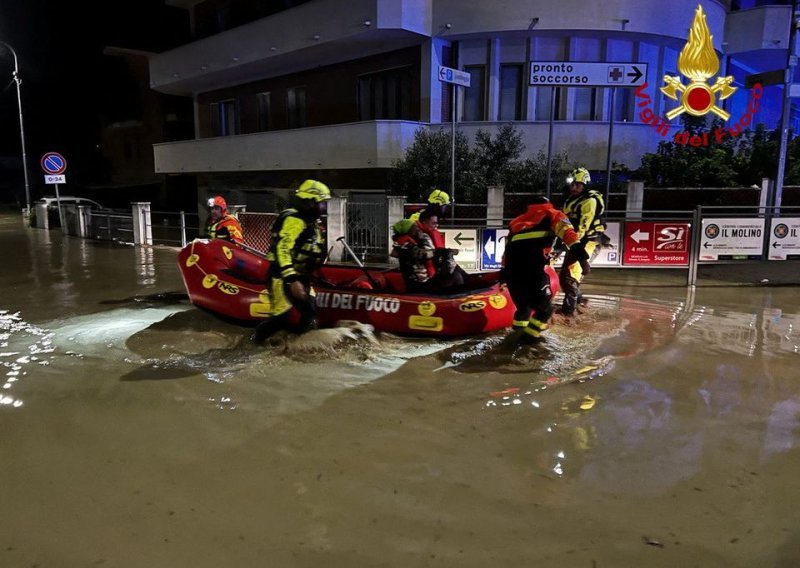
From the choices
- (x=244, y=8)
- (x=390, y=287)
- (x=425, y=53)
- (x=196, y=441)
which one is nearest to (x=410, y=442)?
(x=196, y=441)

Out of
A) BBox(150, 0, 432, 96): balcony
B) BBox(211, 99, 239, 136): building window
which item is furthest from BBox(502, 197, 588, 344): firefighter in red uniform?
BBox(211, 99, 239, 136): building window

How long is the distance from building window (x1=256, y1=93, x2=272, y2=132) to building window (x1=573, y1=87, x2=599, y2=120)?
11162 mm

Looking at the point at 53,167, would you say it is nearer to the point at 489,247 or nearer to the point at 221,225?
the point at 221,225

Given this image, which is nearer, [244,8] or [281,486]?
[281,486]

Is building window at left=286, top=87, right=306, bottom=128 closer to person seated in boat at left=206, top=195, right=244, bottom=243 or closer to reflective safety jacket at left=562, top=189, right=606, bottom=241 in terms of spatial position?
person seated in boat at left=206, top=195, right=244, bottom=243

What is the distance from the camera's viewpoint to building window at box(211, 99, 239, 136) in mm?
24672

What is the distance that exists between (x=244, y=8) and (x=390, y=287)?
1907cm

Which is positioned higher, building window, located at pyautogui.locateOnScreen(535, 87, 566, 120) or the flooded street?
building window, located at pyautogui.locateOnScreen(535, 87, 566, 120)

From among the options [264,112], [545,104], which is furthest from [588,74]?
[264,112]

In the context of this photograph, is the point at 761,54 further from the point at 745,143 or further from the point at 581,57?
the point at 581,57

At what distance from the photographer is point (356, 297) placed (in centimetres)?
683

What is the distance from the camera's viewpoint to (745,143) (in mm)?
15891

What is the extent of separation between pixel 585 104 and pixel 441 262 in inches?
449

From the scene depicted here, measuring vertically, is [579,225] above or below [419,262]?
above
